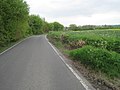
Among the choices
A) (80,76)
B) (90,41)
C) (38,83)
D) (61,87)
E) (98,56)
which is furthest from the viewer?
(90,41)

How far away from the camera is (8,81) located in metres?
10.0

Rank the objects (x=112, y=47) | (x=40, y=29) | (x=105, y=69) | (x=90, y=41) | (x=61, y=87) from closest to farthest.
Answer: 1. (x=61, y=87)
2. (x=105, y=69)
3. (x=112, y=47)
4. (x=90, y=41)
5. (x=40, y=29)

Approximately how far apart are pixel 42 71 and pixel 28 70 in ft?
2.39

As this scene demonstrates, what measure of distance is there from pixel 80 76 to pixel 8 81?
2.92 metres

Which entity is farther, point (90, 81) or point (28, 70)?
point (28, 70)

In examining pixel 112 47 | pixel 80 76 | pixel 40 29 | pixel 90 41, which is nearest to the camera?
pixel 80 76

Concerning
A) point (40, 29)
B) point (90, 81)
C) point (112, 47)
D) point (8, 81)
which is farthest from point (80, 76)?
point (40, 29)

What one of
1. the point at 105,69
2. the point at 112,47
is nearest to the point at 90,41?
the point at 112,47

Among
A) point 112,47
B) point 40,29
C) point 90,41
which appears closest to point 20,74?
point 112,47

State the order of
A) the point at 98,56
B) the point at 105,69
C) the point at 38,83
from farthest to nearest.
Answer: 1. the point at 98,56
2. the point at 105,69
3. the point at 38,83

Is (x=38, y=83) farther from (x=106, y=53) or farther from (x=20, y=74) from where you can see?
(x=106, y=53)

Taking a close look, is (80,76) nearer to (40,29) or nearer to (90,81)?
(90,81)

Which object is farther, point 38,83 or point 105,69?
point 105,69

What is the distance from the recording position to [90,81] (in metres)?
10.1
